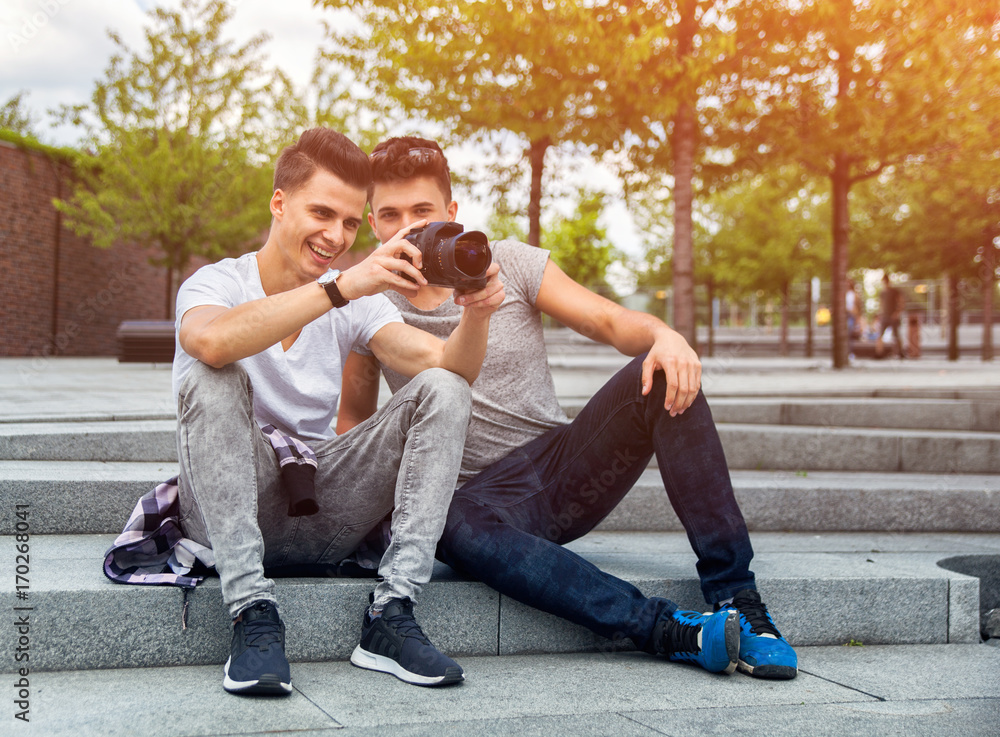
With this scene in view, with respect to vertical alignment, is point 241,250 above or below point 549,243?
below

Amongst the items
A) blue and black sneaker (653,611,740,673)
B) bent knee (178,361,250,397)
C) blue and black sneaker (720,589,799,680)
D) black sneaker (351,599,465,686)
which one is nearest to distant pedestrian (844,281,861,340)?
blue and black sneaker (720,589,799,680)

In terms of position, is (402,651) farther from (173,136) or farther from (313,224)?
(173,136)

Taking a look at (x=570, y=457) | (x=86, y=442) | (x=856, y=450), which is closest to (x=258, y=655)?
(x=570, y=457)

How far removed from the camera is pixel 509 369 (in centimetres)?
278

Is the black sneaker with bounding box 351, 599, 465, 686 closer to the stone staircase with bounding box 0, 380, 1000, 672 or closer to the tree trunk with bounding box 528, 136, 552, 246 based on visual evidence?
the stone staircase with bounding box 0, 380, 1000, 672

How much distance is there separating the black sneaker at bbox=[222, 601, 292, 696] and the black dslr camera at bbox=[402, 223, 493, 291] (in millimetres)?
938

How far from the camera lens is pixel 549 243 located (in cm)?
3178

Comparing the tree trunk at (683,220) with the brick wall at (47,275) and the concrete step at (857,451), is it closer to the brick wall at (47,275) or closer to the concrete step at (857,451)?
the concrete step at (857,451)

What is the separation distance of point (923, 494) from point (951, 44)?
7552 mm

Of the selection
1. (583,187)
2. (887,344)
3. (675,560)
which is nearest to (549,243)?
(887,344)

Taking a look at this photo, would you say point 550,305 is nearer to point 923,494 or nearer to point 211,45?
point 923,494

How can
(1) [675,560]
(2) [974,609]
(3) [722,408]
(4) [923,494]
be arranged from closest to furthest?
(2) [974,609] → (1) [675,560] → (4) [923,494] → (3) [722,408]

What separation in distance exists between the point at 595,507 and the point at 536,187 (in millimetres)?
8385

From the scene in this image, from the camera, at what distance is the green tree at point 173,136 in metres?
15.8
